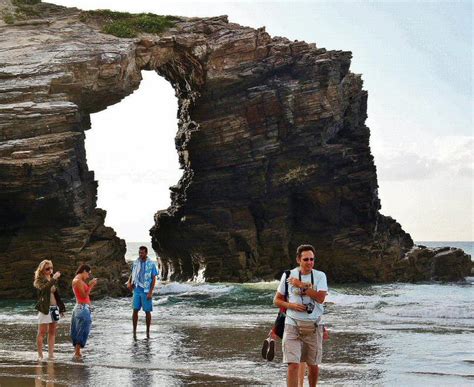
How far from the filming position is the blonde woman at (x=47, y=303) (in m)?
13.8

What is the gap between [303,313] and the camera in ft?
30.4

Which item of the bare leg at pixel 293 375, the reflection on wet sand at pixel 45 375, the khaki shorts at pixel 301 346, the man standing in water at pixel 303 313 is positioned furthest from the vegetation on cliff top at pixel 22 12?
the bare leg at pixel 293 375

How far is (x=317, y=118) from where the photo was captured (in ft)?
159

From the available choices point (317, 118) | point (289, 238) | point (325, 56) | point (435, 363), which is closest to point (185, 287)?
point (289, 238)

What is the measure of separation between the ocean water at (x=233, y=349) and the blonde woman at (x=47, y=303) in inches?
16.2

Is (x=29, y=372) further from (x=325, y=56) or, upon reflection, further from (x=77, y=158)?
(x=325, y=56)

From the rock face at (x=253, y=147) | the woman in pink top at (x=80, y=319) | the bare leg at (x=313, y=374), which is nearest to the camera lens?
the bare leg at (x=313, y=374)

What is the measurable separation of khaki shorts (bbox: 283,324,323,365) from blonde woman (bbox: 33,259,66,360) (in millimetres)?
5745

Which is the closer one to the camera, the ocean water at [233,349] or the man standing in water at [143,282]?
the ocean water at [233,349]

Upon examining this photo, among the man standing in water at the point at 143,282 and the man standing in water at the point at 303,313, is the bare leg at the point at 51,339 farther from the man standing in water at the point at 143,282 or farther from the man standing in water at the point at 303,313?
the man standing in water at the point at 303,313

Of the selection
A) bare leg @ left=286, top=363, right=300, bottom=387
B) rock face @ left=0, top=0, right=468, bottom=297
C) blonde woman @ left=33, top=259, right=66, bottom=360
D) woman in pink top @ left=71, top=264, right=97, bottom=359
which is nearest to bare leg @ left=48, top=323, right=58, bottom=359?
blonde woman @ left=33, top=259, right=66, bottom=360

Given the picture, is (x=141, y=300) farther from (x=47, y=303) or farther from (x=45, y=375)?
(x=45, y=375)

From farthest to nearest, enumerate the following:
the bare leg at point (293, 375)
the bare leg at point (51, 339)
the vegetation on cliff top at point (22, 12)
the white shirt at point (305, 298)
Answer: the vegetation on cliff top at point (22, 12), the bare leg at point (51, 339), the white shirt at point (305, 298), the bare leg at point (293, 375)

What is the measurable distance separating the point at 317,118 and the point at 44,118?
19.1 meters
